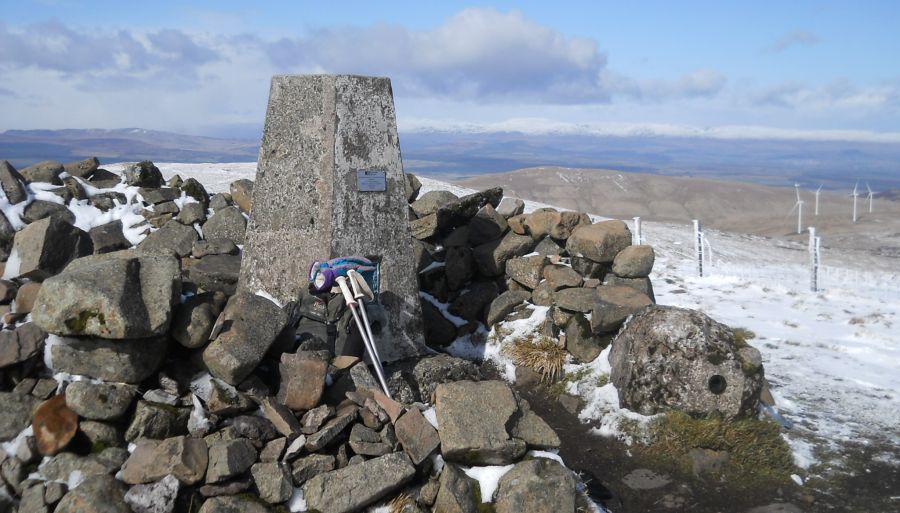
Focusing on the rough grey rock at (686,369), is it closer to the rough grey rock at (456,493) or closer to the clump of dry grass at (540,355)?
the clump of dry grass at (540,355)

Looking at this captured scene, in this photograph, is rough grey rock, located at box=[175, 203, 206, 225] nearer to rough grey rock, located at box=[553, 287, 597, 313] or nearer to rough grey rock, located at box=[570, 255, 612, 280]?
rough grey rock, located at box=[553, 287, 597, 313]

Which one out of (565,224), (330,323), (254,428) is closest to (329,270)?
(330,323)

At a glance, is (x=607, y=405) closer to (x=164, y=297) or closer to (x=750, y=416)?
(x=750, y=416)

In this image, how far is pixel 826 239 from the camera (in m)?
67.4

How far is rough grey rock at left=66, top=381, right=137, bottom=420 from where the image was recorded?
6035mm

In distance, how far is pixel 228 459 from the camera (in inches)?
226

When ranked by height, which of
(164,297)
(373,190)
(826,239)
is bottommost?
(826,239)

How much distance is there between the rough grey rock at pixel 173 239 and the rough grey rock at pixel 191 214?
0.95ft

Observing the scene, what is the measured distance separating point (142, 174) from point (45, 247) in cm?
350

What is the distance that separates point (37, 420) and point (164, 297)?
1.58 meters

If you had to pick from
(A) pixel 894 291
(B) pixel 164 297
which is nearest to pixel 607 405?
(B) pixel 164 297

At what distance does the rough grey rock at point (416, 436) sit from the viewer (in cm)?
621

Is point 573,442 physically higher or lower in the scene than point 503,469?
lower

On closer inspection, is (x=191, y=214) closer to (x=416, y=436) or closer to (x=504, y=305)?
(x=504, y=305)
